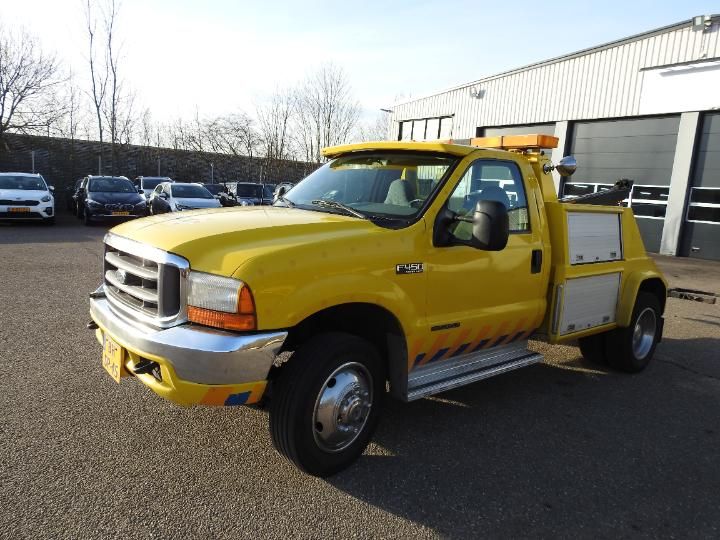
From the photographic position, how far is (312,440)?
2982 millimetres

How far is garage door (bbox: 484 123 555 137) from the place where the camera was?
17888 millimetres

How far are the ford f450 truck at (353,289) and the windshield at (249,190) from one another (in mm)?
17945

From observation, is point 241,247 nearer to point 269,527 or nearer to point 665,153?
point 269,527

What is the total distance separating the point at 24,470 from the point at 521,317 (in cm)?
348

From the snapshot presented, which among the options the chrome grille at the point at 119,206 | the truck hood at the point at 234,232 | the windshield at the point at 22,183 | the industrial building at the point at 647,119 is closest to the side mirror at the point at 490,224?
the truck hood at the point at 234,232

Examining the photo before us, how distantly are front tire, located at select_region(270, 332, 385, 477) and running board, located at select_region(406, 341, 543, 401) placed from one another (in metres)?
0.30

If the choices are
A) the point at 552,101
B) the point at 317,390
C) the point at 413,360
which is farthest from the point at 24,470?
the point at 552,101

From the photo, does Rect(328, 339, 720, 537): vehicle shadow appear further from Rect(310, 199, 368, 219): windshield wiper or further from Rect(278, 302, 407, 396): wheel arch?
Rect(310, 199, 368, 219): windshield wiper

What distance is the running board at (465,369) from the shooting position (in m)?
3.46

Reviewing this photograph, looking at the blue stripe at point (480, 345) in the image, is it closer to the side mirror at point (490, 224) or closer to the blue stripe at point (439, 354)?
the blue stripe at point (439, 354)

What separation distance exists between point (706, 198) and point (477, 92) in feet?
29.3

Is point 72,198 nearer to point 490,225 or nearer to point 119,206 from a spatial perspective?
point 119,206

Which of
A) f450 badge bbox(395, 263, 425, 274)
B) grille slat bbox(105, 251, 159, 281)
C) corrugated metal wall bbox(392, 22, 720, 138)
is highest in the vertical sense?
corrugated metal wall bbox(392, 22, 720, 138)

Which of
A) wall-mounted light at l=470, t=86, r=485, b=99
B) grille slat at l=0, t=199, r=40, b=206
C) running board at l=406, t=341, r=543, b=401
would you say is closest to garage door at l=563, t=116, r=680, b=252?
wall-mounted light at l=470, t=86, r=485, b=99
